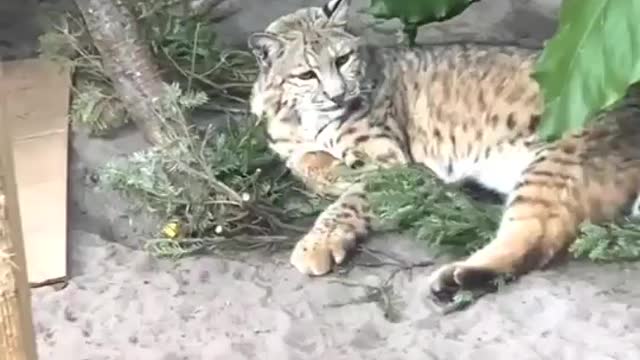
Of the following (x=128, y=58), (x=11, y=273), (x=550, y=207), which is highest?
(x=11, y=273)

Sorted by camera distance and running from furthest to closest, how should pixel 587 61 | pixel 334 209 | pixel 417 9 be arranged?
pixel 334 209 < pixel 417 9 < pixel 587 61

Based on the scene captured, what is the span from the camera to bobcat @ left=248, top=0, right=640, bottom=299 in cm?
185

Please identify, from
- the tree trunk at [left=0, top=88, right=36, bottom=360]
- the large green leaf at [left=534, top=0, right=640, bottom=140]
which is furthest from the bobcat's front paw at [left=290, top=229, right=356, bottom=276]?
the tree trunk at [left=0, top=88, right=36, bottom=360]

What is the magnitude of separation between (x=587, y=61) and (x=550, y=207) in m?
0.45

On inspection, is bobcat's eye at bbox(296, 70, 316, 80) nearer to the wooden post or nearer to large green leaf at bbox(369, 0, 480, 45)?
large green leaf at bbox(369, 0, 480, 45)

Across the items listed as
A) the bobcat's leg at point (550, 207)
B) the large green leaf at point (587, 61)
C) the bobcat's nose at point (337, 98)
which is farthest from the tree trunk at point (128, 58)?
the large green leaf at point (587, 61)

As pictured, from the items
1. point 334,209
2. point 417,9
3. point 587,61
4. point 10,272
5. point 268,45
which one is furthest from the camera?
point 268,45

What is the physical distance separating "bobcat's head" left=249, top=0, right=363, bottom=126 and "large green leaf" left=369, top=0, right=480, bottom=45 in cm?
23

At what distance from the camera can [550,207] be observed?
1.81 metres

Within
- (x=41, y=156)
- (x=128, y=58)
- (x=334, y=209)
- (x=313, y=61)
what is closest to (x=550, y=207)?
(x=334, y=209)

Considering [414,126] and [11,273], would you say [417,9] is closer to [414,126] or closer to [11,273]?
[414,126]

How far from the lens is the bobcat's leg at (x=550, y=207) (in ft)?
5.76

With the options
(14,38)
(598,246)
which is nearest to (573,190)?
(598,246)

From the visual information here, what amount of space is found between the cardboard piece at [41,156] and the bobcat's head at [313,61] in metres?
0.36
